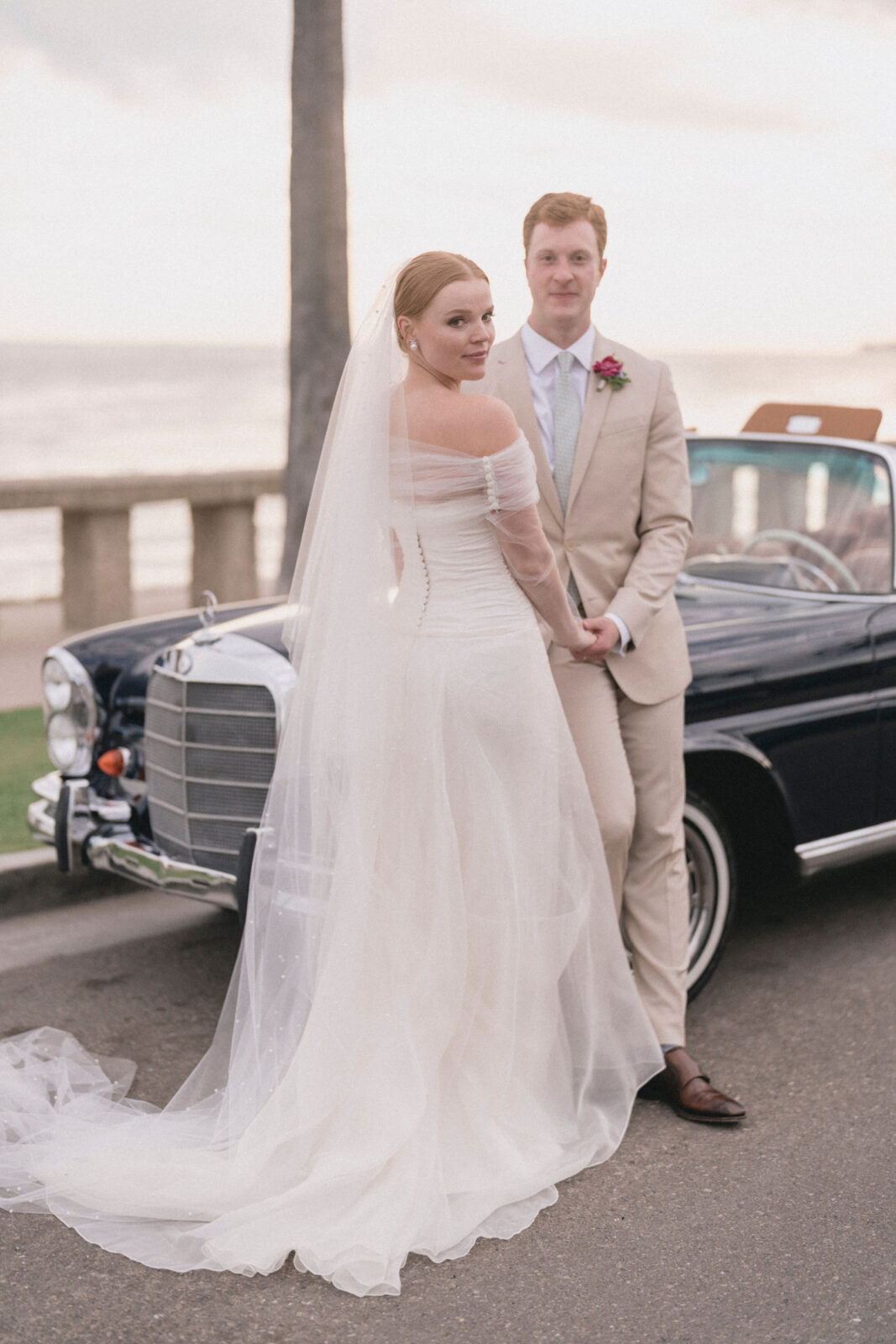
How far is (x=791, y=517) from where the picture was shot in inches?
197

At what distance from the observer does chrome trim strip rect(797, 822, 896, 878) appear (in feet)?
14.3

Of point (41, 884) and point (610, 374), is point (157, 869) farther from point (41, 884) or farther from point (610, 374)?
point (610, 374)

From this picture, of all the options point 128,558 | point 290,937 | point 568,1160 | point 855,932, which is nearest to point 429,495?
point 290,937

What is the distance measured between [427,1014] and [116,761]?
5.94 feet

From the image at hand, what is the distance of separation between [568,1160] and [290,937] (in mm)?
808

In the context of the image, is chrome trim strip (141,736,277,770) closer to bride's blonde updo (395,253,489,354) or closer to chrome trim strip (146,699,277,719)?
chrome trim strip (146,699,277,719)

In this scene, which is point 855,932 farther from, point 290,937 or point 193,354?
point 193,354

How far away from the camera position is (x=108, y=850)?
4.40 meters

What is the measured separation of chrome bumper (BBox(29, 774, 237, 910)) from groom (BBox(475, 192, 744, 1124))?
3.62 ft

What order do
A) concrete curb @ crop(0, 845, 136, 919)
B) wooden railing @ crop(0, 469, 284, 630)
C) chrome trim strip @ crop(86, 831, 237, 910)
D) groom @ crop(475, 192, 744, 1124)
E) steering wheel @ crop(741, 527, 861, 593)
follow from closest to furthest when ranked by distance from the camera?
1. groom @ crop(475, 192, 744, 1124)
2. chrome trim strip @ crop(86, 831, 237, 910)
3. steering wheel @ crop(741, 527, 861, 593)
4. concrete curb @ crop(0, 845, 136, 919)
5. wooden railing @ crop(0, 469, 284, 630)

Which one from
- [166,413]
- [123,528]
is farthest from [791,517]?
[166,413]

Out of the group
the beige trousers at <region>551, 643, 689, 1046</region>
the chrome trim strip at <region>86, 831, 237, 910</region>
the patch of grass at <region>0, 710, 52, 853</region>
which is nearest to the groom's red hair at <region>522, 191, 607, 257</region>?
the beige trousers at <region>551, 643, 689, 1046</region>

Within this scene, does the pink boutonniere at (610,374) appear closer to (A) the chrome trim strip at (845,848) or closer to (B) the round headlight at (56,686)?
(A) the chrome trim strip at (845,848)

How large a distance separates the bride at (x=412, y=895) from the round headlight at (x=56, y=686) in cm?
153
